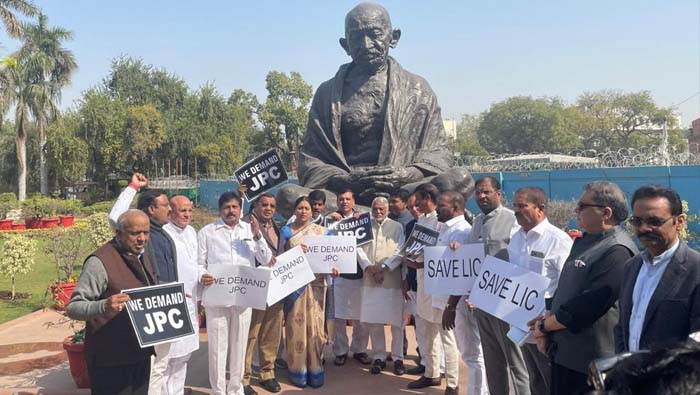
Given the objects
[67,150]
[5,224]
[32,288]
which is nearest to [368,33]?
[32,288]

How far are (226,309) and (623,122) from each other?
5098 cm

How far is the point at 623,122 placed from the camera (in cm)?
Result: 4959

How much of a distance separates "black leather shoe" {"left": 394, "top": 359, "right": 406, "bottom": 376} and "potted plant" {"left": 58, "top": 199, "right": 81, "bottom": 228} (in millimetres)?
18718

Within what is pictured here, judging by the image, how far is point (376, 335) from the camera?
19.4ft

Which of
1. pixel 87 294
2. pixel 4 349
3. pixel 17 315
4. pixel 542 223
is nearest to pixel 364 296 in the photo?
pixel 542 223

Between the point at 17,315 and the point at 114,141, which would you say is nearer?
the point at 17,315

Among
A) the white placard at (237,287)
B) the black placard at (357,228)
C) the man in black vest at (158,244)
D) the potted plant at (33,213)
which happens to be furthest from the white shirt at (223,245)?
the potted plant at (33,213)

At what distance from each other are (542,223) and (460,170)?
152 inches

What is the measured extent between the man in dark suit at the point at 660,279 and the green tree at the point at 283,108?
42.6 m

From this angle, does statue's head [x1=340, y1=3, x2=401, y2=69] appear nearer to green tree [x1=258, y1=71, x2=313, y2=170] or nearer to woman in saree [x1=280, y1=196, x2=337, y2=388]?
woman in saree [x1=280, y1=196, x2=337, y2=388]

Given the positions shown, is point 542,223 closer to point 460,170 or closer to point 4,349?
point 460,170

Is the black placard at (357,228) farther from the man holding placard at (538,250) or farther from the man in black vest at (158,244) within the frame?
the man holding placard at (538,250)

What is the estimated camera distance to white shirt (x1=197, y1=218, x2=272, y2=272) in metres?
4.98

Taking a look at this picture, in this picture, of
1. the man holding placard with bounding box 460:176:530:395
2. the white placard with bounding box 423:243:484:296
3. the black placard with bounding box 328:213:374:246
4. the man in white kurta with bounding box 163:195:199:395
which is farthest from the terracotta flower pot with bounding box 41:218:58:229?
the man holding placard with bounding box 460:176:530:395
